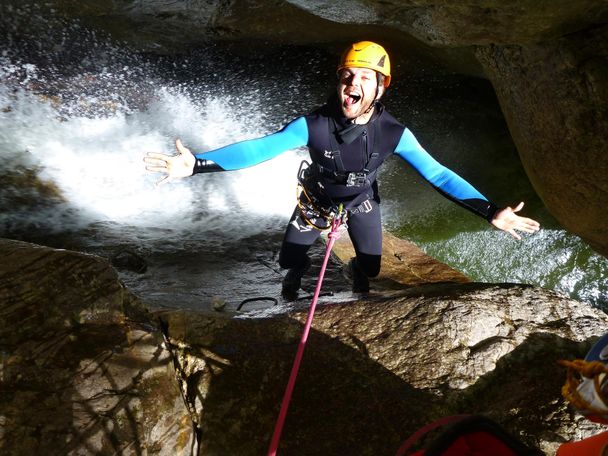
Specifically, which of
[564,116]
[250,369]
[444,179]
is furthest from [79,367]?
[564,116]

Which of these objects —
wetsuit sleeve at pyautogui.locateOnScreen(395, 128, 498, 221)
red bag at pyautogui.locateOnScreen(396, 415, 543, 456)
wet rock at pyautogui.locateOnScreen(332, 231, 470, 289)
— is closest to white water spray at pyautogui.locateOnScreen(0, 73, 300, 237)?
wet rock at pyautogui.locateOnScreen(332, 231, 470, 289)

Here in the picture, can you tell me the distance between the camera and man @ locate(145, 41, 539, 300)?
113 inches

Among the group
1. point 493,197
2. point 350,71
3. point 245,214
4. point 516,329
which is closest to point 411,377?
point 516,329

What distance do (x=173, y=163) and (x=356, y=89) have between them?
1244 mm

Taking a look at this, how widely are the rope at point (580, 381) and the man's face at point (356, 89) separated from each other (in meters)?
1.96

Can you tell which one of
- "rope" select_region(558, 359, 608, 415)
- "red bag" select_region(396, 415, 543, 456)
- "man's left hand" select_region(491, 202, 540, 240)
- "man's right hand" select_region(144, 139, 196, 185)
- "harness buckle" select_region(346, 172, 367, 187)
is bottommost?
"red bag" select_region(396, 415, 543, 456)

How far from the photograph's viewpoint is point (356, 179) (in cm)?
323

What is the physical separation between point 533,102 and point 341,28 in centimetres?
267

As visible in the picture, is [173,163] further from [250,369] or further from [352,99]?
[250,369]

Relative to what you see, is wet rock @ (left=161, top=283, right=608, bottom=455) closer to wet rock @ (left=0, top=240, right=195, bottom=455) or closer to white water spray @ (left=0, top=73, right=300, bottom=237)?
wet rock @ (left=0, top=240, right=195, bottom=455)

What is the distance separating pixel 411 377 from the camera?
243cm

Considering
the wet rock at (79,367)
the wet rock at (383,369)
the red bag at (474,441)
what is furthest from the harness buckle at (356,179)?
the red bag at (474,441)

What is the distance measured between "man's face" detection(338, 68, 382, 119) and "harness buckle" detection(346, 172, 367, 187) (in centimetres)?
46

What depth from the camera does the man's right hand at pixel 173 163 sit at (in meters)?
2.67
